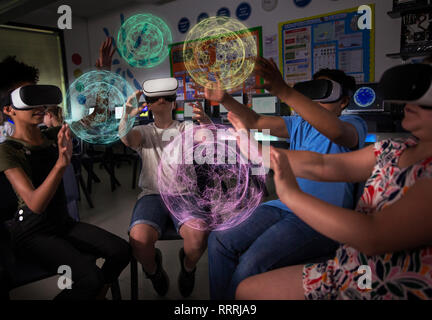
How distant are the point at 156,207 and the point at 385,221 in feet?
5.02

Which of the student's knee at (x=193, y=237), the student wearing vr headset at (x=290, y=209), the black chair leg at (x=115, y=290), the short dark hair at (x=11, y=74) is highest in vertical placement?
the short dark hair at (x=11, y=74)

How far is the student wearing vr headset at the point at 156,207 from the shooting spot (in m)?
1.98

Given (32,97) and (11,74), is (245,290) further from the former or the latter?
(11,74)

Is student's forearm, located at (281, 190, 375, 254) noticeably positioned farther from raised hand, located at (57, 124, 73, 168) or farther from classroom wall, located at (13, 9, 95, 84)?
classroom wall, located at (13, 9, 95, 84)

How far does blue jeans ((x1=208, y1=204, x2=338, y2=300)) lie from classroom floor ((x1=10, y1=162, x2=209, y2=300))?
2.63ft

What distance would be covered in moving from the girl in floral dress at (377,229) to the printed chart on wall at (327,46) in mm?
4433

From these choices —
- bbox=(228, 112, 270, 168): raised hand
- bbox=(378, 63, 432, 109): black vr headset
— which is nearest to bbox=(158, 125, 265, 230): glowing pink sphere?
bbox=(228, 112, 270, 168): raised hand

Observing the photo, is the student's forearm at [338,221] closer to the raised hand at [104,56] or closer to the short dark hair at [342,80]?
the short dark hair at [342,80]

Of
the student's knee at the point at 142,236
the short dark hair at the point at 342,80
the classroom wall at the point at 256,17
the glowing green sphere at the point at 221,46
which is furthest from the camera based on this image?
the glowing green sphere at the point at 221,46

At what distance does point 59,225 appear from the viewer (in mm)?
1823

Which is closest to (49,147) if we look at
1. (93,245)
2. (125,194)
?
(93,245)

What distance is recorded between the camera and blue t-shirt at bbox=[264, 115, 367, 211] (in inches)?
62.6

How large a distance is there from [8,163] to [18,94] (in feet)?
1.25

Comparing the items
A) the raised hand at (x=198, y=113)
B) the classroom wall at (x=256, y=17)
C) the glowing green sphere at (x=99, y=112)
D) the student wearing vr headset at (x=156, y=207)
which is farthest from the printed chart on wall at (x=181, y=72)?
the raised hand at (x=198, y=113)
